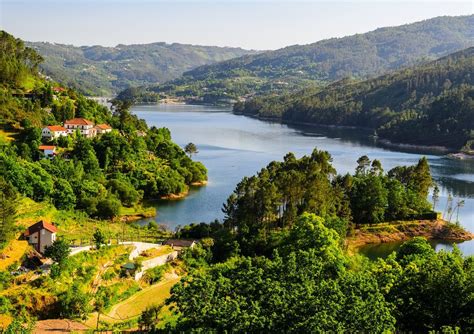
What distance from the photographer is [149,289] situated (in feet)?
115

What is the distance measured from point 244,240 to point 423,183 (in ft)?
95.5

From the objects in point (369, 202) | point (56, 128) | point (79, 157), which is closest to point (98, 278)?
point (369, 202)

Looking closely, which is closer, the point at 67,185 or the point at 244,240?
the point at 244,240

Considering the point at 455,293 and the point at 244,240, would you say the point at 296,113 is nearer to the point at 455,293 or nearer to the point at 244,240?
the point at 244,240

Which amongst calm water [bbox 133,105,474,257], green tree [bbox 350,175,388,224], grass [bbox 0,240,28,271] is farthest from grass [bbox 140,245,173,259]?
green tree [bbox 350,175,388,224]

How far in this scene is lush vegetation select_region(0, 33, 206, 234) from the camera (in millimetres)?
54000

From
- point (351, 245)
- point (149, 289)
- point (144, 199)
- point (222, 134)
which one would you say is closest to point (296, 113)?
point (222, 134)

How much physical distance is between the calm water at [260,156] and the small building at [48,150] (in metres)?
13.9

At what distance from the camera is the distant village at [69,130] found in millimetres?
63750

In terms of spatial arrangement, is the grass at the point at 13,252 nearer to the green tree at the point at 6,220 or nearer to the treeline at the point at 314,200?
the green tree at the point at 6,220

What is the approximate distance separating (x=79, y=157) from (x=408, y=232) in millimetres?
39135

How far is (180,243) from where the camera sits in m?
44.0

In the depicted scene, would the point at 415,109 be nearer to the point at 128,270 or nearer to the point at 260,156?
the point at 260,156

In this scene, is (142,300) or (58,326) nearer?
(58,326)
